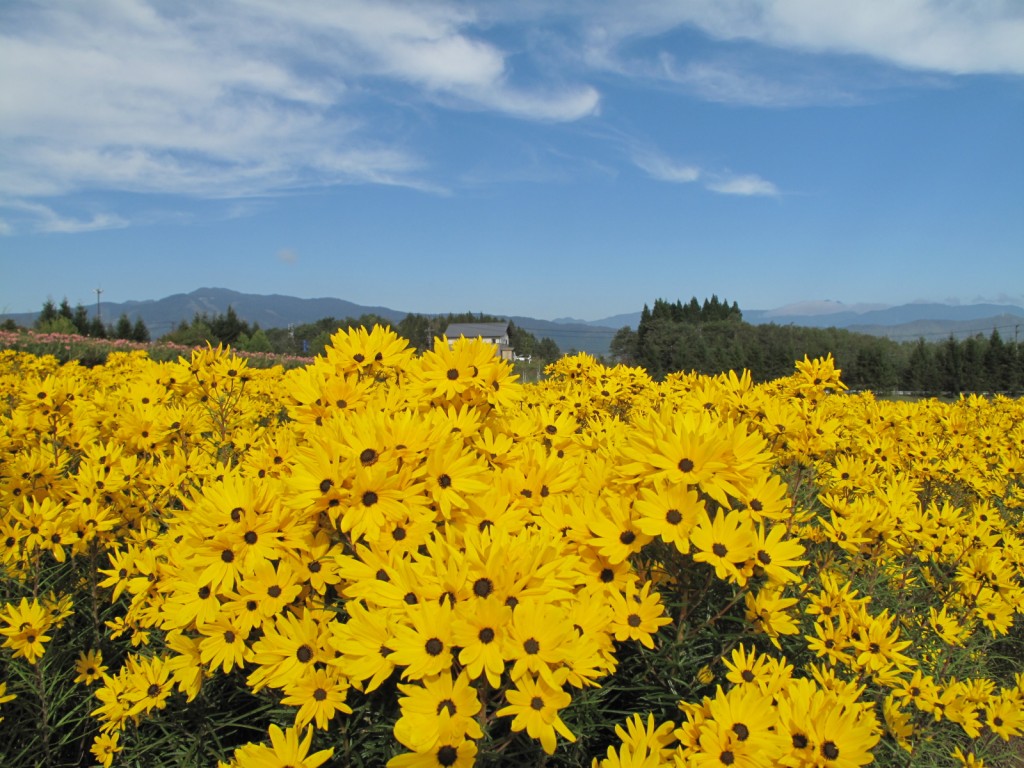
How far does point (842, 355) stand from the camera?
52.0 m

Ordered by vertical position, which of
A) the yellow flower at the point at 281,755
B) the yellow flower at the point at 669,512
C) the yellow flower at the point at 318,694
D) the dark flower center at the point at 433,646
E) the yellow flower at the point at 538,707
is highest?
the yellow flower at the point at 669,512

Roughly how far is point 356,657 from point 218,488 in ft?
2.44

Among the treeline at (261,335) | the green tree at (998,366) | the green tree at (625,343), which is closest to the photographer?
the green tree at (998,366)

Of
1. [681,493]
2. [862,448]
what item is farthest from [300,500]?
[862,448]

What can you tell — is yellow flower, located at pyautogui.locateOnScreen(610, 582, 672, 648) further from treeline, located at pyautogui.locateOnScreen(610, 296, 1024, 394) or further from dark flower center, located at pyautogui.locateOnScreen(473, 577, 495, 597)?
treeline, located at pyautogui.locateOnScreen(610, 296, 1024, 394)

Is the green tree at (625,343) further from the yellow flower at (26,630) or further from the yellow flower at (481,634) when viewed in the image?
the yellow flower at (481,634)

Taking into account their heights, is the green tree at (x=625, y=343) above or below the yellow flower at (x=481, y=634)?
above

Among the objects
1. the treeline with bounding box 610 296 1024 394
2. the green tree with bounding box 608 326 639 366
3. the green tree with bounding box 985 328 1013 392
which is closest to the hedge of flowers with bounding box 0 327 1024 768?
the treeline with bounding box 610 296 1024 394

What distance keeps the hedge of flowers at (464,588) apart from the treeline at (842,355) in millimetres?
19592

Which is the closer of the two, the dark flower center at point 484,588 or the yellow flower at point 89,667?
the dark flower center at point 484,588

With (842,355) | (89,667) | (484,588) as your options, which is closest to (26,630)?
(89,667)

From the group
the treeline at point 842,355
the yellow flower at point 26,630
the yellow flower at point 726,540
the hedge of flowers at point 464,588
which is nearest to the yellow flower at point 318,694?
the hedge of flowers at point 464,588

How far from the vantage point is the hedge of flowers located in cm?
147

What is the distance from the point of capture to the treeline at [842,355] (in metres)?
39.2
